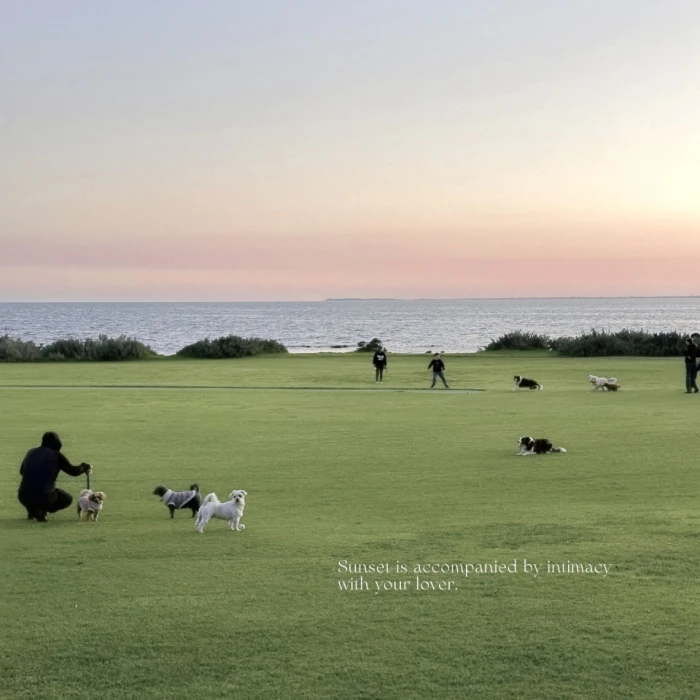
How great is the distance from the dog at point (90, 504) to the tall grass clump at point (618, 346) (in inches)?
1918

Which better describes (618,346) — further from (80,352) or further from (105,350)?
(80,352)

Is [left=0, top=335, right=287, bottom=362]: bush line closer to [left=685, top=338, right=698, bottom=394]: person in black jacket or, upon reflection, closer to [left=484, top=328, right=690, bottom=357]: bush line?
[left=484, top=328, right=690, bottom=357]: bush line

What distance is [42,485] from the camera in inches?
483

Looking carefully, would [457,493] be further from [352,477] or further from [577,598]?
[577,598]

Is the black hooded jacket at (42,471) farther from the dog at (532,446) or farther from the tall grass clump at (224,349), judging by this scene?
the tall grass clump at (224,349)

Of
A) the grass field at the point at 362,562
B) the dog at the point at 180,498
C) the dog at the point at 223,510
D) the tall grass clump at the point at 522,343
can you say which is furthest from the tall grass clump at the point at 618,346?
the dog at the point at 223,510

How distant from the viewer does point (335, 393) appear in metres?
34.1

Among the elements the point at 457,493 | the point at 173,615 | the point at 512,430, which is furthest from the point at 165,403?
the point at 173,615

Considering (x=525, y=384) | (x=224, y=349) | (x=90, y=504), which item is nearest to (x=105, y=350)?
(x=224, y=349)

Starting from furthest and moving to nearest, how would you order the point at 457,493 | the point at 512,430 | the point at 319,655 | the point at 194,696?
the point at 512,430 → the point at 457,493 → the point at 319,655 → the point at 194,696

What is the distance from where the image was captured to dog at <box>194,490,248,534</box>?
11180 mm

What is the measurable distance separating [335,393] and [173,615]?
26.0 meters

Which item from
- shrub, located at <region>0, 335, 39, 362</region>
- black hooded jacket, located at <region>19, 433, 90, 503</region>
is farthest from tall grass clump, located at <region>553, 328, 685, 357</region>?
black hooded jacket, located at <region>19, 433, 90, 503</region>

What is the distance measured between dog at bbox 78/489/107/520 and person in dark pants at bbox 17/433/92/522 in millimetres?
470
